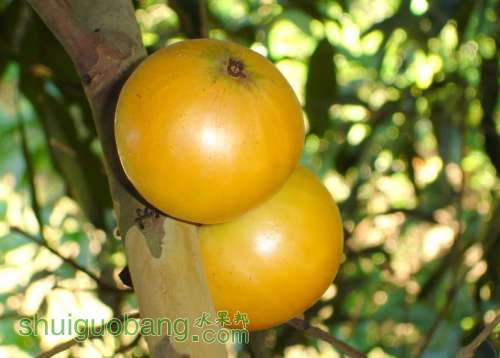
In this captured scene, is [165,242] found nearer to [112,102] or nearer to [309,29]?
[112,102]

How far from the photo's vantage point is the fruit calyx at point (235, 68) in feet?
1.36

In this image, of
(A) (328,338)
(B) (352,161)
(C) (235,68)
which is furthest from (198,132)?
(B) (352,161)

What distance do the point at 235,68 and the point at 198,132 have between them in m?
0.05

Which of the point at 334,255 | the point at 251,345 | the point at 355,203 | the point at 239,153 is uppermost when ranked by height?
the point at 239,153

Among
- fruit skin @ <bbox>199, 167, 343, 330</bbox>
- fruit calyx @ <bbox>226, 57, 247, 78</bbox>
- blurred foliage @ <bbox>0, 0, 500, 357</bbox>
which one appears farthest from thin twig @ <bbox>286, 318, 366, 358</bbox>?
blurred foliage @ <bbox>0, 0, 500, 357</bbox>

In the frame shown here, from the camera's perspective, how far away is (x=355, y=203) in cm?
124

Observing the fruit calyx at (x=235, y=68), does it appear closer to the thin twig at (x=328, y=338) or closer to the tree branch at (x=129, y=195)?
the tree branch at (x=129, y=195)

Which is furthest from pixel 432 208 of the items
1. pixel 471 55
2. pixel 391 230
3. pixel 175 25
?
pixel 175 25

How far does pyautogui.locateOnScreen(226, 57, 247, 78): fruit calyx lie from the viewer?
415mm

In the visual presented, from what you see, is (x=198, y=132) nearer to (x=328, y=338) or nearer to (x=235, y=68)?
(x=235, y=68)

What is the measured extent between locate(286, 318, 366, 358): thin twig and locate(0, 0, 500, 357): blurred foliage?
367mm

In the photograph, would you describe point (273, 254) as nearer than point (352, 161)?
Yes

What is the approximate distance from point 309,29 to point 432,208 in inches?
14.9

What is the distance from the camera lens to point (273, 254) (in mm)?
476
